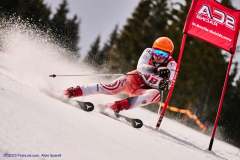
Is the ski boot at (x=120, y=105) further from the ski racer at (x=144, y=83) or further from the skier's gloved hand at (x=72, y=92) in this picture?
the skier's gloved hand at (x=72, y=92)

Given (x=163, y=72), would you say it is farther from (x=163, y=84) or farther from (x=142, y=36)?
(x=142, y=36)

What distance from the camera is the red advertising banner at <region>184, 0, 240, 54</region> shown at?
23.7 feet

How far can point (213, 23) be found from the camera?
7293mm

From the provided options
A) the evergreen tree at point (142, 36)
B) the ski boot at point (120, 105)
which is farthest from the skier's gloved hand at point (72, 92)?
the evergreen tree at point (142, 36)

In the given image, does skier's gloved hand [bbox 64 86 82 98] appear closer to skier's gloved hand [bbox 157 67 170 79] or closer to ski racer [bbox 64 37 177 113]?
ski racer [bbox 64 37 177 113]

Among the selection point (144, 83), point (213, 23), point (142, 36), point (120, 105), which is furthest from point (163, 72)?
point (142, 36)

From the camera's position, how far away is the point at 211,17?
286 inches

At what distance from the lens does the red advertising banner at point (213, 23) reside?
285 inches

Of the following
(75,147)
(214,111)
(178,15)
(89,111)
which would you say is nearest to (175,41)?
(178,15)

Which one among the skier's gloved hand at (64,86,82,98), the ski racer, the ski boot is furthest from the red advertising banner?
the skier's gloved hand at (64,86,82,98)

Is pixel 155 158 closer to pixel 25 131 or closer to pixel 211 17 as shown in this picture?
pixel 25 131

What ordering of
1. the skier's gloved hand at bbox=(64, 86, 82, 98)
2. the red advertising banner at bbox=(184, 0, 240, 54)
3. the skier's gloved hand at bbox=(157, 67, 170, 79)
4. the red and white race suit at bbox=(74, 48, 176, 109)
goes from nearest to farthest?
the skier's gloved hand at bbox=(64, 86, 82, 98) < the red and white race suit at bbox=(74, 48, 176, 109) < the skier's gloved hand at bbox=(157, 67, 170, 79) < the red advertising banner at bbox=(184, 0, 240, 54)

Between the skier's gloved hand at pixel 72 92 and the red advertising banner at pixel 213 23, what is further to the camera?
the red advertising banner at pixel 213 23

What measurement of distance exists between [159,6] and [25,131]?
104 ft
